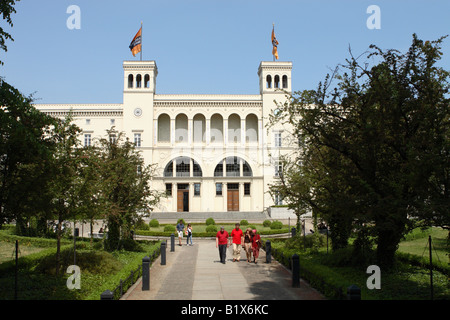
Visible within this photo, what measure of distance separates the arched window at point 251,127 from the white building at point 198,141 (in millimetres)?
593

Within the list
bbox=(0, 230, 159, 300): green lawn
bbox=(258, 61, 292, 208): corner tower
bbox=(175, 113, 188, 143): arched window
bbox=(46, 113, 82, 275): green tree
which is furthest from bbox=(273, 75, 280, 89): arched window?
bbox=(46, 113, 82, 275): green tree

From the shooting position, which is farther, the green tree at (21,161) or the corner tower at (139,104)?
the corner tower at (139,104)

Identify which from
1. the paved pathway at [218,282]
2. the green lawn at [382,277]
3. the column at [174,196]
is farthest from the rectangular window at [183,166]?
the green lawn at [382,277]

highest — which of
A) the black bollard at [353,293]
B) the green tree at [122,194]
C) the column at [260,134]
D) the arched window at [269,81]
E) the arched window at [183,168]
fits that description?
the arched window at [269,81]

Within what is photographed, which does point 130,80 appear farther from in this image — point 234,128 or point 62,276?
point 62,276

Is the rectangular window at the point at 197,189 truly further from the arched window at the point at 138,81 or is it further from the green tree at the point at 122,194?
the green tree at the point at 122,194

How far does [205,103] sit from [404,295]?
41154 mm

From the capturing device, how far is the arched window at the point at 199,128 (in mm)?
50438

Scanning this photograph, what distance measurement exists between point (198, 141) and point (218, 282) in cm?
3768

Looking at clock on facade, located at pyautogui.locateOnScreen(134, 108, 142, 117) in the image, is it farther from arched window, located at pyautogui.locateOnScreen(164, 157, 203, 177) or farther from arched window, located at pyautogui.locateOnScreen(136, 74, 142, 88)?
arched window, located at pyautogui.locateOnScreen(164, 157, 203, 177)

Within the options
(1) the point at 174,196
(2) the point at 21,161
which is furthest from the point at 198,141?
(2) the point at 21,161

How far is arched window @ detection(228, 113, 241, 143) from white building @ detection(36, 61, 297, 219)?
0.18 metres

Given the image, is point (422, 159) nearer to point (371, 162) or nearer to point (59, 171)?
point (371, 162)

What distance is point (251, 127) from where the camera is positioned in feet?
169
